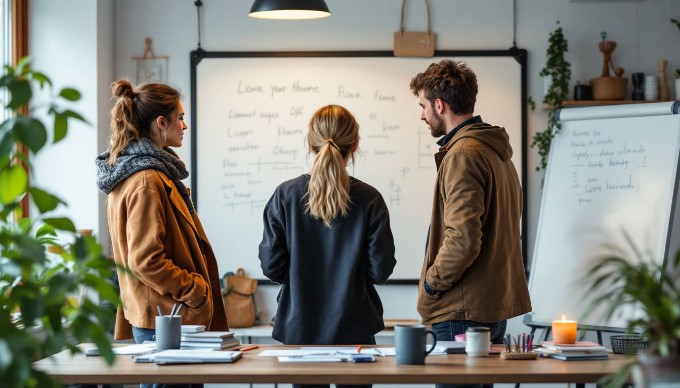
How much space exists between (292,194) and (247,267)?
2.03m

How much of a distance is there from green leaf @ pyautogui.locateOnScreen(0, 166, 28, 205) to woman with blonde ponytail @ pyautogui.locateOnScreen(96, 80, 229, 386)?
1499mm

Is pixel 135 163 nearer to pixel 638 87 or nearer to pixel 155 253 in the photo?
pixel 155 253

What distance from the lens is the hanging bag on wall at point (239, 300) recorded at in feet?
15.0

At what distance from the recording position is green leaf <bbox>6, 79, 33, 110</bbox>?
3.66 ft

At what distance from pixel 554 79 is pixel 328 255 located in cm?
225

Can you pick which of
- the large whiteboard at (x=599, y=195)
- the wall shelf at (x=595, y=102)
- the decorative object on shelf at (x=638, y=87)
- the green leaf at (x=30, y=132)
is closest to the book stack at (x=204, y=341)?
the green leaf at (x=30, y=132)

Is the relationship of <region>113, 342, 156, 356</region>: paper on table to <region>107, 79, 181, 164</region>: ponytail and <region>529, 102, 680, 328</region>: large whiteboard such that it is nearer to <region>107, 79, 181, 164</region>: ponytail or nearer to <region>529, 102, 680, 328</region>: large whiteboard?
<region>107, 79, 181, 164</region>: ponytail

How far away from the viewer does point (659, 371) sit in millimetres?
1325

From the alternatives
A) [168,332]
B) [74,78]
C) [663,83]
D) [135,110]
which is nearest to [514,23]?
[663,83]

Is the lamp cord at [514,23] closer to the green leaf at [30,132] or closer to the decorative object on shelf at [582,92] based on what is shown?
the decorative object on shelf at [582,92]

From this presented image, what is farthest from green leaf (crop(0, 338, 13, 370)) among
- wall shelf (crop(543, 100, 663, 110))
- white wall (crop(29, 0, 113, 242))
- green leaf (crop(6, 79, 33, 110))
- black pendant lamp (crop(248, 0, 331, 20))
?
wall shelf (crop(543, 100, 663, 110))

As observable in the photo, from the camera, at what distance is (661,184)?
400 centimetres

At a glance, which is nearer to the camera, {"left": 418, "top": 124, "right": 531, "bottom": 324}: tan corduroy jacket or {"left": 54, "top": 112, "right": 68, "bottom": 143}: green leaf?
{"left": 54, "top": 112, "right": 68, "bottom": 143}: green leaf

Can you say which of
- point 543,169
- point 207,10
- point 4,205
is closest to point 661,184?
point 543,169
